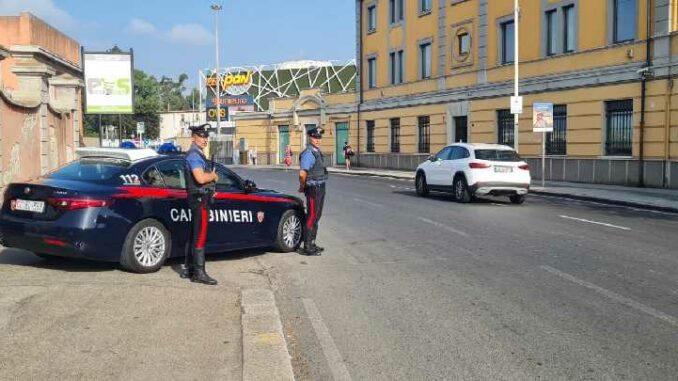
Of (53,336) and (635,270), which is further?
(635,270)

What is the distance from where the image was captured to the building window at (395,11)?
4044 cm

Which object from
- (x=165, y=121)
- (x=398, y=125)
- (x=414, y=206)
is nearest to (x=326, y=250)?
(x=414, y=206)

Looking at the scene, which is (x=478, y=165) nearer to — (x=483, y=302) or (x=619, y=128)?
(x=619, y=128)

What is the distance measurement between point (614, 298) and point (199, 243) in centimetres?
438

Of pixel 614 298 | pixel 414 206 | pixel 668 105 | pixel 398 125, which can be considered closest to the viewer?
pixel 614 298

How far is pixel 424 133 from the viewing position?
1499 inches

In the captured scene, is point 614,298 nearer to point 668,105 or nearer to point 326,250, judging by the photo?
point 326,250

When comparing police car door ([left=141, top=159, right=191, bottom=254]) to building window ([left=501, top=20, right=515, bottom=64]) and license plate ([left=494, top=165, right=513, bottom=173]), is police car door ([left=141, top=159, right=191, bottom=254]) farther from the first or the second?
building window ([left=501, top=20, right=515, bottom=64])

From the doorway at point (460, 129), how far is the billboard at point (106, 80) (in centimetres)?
1565

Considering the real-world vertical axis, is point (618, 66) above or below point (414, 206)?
above

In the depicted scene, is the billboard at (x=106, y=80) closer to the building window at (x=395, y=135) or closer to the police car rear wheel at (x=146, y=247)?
the building window at (x=395, y=135)

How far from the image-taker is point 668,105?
22.8 metres

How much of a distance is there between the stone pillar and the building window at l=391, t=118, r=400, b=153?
79.1 ft

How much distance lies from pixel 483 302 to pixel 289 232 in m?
3.95
